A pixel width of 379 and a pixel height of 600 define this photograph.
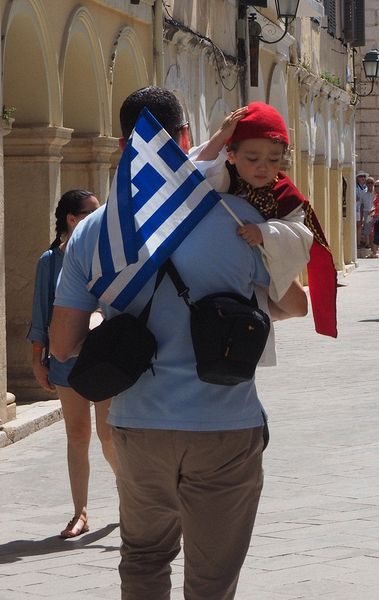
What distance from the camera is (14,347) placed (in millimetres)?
12625

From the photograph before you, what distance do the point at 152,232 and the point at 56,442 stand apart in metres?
6.47

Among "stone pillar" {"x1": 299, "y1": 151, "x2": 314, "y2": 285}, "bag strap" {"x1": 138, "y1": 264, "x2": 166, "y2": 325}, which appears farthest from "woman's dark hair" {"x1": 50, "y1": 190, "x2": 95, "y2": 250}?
"stone pillar" {"x1": 299, "y1": 151, "x2": 314, "y2": 285}

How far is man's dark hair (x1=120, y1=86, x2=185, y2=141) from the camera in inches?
174

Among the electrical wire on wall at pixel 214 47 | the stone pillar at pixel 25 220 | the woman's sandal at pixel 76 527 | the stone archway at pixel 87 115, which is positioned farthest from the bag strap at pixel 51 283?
the electrical wire on wall at pixel 214 47

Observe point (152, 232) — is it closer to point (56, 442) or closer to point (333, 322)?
point (333, 322)

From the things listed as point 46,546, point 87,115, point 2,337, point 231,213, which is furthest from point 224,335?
point 87,115

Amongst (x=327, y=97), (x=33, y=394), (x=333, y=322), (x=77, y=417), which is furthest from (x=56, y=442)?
(x=327, y=97)

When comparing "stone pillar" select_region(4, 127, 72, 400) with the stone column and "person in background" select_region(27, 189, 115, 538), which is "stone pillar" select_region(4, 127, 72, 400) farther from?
"person in background" select_region(27, 189, 115, 538)

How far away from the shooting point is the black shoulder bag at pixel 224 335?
4164 millimetres

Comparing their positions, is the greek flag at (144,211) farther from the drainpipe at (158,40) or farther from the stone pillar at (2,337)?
the drainpipe at (158,40)

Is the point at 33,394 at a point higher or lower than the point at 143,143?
lower

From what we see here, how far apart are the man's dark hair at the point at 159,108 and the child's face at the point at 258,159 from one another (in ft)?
0.63

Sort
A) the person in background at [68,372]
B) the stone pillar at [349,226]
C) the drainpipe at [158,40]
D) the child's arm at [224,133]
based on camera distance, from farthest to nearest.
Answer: the stone pillar at [349,226] → the drainpipe at [158,40] → the person in background at [68,372] → the child's arm at [224,133]

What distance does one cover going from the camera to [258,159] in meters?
4.35
